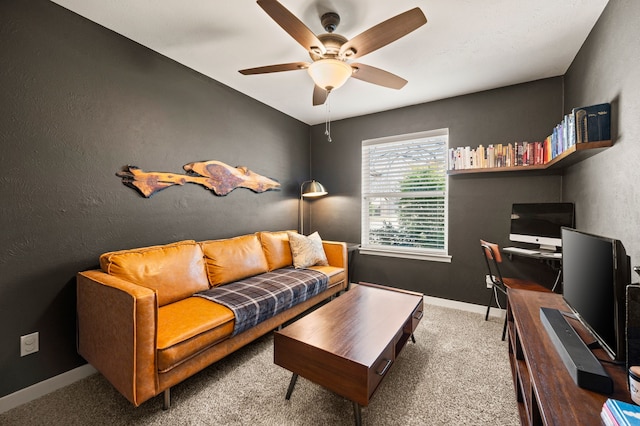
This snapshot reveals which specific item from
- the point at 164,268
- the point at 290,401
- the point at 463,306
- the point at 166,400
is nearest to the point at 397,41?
the point at 164,268

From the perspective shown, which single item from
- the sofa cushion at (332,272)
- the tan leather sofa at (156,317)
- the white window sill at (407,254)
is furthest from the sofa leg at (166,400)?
the white window sill at (407,254)

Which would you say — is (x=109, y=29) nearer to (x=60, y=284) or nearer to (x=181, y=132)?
(x=181, y=132)

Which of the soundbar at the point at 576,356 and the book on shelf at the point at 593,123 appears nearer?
the soundbar at the point at 576,356

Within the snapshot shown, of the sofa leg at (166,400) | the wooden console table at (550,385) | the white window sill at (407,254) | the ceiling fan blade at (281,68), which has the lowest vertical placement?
the sofa leg at (166,400)

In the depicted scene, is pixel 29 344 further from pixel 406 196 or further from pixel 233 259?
pixel 406 196

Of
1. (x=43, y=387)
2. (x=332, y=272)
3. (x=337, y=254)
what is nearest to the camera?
(x=43, y=387)

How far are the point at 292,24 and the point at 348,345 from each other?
1.84 m

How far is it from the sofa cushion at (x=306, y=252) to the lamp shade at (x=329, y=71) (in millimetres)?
1884

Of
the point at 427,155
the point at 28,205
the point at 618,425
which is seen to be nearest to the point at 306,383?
the point at 618,425

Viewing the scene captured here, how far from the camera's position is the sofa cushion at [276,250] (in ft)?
10.0

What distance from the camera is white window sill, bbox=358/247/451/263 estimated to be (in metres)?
3.27

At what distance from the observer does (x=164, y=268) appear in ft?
6.68

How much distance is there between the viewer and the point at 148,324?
1442 mm

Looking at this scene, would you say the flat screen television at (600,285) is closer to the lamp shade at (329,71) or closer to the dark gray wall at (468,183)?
the lamp shade at (329,71)
